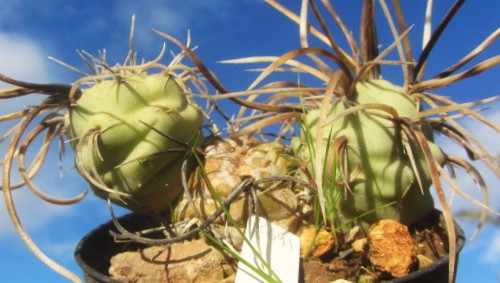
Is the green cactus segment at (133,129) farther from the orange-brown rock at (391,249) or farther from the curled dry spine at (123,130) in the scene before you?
the orange-brown rock at (391,249)

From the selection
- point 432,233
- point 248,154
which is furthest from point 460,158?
point 248,154

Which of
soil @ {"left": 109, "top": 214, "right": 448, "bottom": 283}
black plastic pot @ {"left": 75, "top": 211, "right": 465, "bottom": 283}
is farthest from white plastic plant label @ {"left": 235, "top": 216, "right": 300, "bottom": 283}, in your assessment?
black plastic pot @ {"left": 75, "top": 211, "right": 465, "bottom": 283}

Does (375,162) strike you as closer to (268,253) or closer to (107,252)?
(268,253)

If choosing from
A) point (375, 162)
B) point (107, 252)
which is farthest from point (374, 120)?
point (107, 252)

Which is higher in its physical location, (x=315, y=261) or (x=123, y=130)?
(x=123, y=130)

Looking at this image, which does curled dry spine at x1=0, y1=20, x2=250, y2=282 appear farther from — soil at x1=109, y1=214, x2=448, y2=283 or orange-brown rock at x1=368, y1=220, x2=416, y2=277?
orange-brown rock at x1=368, y1=220, x2=416, y2=277

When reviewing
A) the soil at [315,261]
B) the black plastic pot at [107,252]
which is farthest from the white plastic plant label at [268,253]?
the black plastic pot at [107,252]

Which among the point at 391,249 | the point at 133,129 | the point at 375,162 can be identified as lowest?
the point at 391,249
